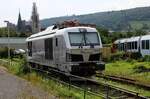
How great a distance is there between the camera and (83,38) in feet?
86.0

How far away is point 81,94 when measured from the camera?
17.2m

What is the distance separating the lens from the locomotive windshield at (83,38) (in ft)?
85.4

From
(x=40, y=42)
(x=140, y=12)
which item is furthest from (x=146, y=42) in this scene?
(x=140, y=12)

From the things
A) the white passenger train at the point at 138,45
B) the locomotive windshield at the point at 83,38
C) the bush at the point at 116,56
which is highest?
the locomotive windshield at the point at 83,38

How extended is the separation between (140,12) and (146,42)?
147689 mm

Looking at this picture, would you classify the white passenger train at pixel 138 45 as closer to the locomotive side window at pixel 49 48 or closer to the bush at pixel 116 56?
the bush at pixel 116 56

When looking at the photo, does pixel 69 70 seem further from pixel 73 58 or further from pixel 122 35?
pixel 122 35

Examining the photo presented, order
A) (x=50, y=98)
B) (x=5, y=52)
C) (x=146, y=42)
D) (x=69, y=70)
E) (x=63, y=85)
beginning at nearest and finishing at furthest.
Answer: (x=50, y=98), (x=63, y=85), (x=69, y=70), (x=146, y=42), (x=5, y=52)

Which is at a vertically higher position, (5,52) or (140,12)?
(140,12)

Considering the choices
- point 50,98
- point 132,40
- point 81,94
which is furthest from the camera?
point 132,40

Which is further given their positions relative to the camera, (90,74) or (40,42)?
(40,42)

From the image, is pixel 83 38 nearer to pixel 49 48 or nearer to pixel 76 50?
pixel 76 50

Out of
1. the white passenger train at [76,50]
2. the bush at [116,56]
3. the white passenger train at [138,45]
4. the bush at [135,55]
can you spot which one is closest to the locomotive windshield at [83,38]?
the white passenger train at [76,50]

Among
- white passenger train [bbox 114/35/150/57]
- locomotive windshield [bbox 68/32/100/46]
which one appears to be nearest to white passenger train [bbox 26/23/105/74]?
locomotive windshield [bbox 68/32/100/46]
